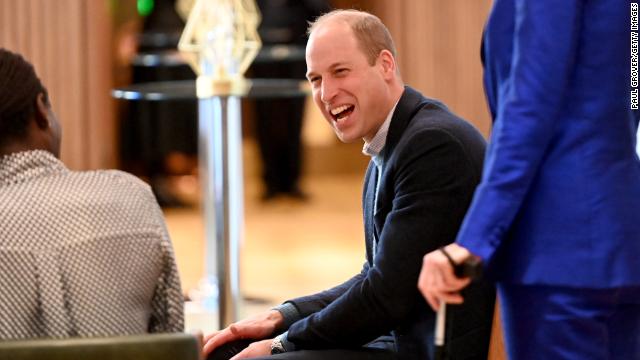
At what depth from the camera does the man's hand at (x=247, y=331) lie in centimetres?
269

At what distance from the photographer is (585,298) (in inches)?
76.4

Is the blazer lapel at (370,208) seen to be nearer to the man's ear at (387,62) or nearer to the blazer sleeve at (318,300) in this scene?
the blazer sleeve at (318,300)

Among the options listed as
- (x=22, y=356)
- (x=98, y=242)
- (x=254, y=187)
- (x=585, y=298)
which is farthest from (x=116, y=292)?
(x=254, y=187)

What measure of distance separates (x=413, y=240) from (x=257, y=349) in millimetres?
472

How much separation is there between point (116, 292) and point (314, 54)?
73cm

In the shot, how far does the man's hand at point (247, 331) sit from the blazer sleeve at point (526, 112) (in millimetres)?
891

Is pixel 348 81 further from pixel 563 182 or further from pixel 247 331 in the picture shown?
pixel 563 182

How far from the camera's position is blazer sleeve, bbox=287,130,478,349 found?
2357 mm

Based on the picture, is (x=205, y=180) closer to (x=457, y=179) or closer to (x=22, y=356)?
(x=457, y=179)

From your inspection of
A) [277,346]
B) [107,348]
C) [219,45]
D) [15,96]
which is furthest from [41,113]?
[219,45]

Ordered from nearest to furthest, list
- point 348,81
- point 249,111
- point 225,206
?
1. point 348,81
2. point 225,206
3. point 249,111

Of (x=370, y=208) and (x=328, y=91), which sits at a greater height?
(x=328, y=91)

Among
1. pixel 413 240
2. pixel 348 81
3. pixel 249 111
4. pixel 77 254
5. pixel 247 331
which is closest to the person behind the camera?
pixel 77 254

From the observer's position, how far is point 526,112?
1.89 metres
